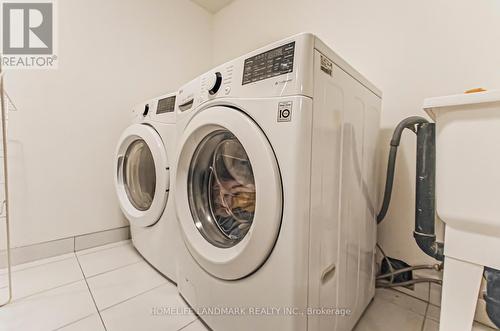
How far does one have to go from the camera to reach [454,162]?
1.57 feet

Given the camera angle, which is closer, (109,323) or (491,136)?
(491,136)

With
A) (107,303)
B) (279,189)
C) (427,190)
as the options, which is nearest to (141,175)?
(107,303)

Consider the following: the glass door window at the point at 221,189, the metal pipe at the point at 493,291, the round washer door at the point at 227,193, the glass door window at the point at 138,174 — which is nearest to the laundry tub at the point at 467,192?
the metal pipe at the point at 493,291

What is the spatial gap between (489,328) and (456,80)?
2.90 feet

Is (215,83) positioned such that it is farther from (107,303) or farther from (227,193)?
(107,303)

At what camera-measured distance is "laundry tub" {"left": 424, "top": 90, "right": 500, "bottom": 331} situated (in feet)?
1.44

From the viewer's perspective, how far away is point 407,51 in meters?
0.96

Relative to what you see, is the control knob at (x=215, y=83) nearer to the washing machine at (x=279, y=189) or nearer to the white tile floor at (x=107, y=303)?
the washing machine at (x=279, y=189)

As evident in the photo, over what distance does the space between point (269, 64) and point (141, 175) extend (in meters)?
1.07

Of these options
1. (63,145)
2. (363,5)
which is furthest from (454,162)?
(63,145)

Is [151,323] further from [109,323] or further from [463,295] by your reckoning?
[463,295]

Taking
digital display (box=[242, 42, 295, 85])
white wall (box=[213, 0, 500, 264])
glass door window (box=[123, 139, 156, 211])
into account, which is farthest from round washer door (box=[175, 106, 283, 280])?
white wall (box=[213, 0, 500, 264])

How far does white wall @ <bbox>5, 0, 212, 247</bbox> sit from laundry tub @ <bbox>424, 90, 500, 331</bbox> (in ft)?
5.19

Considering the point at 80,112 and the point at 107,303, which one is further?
the point at 80,112
